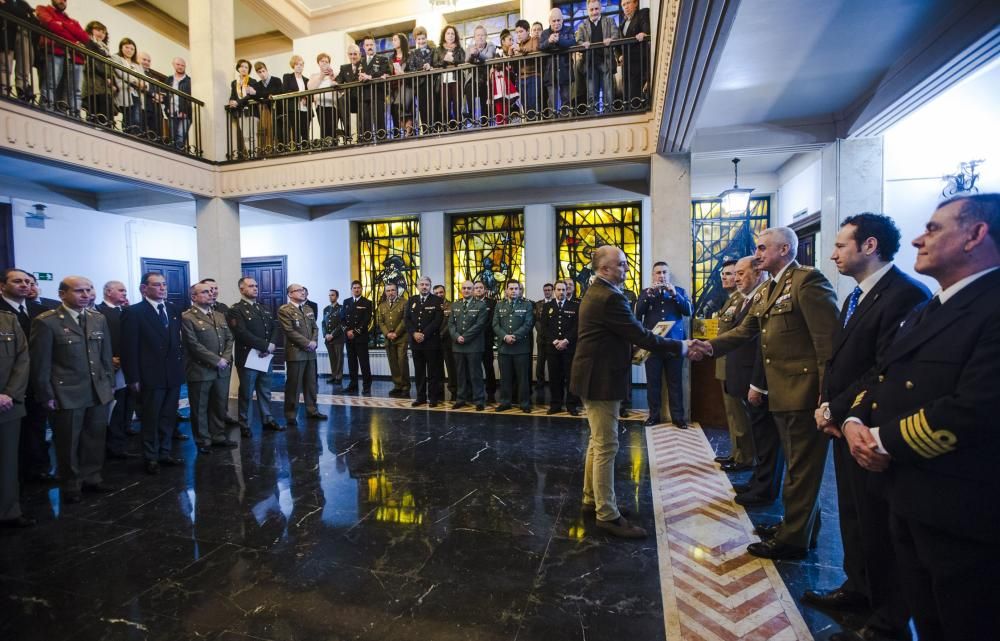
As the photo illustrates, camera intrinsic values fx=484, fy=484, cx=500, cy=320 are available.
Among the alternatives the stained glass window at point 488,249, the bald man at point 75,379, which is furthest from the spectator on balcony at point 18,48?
the stained glass window at point 488,249

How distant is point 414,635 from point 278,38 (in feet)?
37.8

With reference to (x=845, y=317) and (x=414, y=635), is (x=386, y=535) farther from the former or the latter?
(x=845, y=317)

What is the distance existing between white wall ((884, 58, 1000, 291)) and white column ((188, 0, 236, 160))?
28.5 feet

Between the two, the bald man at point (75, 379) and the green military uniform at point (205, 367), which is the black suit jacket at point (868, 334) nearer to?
the bald man at point (75, 379)

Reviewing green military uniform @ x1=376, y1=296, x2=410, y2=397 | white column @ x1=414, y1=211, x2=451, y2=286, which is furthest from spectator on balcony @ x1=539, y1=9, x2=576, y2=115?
green military uniform @ x1=376, y1=296, x2=410, y2=397

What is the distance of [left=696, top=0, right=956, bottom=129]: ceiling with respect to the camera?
3139 mm

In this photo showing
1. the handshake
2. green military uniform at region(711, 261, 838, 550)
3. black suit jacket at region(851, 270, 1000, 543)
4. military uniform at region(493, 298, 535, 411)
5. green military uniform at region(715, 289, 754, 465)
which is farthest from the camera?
military uniform at region(493, 298, 535, 411)

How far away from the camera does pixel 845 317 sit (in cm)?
219

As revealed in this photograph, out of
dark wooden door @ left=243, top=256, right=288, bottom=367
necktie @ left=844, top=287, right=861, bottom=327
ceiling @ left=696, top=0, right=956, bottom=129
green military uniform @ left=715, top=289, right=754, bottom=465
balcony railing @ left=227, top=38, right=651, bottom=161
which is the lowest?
green military uniform @ left=715, top=289, right=754, bottom=465

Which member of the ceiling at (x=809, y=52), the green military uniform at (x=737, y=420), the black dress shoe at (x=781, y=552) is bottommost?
the black dress shoe at (x=781, y=552)

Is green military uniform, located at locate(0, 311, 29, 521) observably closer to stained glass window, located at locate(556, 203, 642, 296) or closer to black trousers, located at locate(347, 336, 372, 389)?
black trousers, located at locate(347, 336, 372, 389)

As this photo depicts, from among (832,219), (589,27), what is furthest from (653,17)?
(832,219)

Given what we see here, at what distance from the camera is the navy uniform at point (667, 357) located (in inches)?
206

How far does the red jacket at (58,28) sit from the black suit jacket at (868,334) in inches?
311
